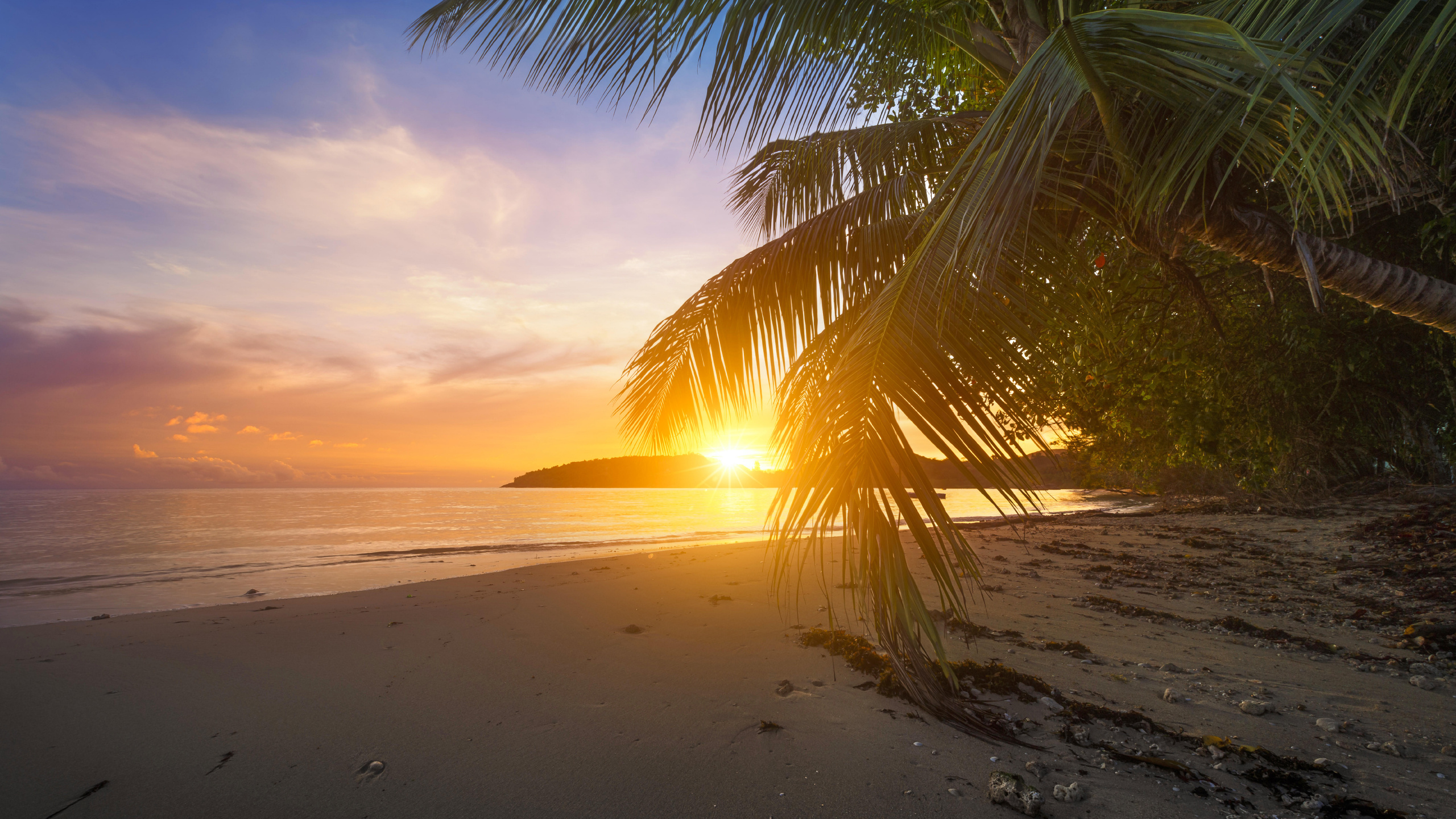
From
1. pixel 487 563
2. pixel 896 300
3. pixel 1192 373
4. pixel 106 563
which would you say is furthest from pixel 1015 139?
pixel 106 563

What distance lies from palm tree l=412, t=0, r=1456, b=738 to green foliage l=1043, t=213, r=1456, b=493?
128 centimetres

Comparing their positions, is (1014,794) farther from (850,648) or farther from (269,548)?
(269,548)

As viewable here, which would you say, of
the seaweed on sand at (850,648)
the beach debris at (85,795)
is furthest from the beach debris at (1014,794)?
the beach debris at (85,795)

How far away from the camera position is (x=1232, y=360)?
7.57 m

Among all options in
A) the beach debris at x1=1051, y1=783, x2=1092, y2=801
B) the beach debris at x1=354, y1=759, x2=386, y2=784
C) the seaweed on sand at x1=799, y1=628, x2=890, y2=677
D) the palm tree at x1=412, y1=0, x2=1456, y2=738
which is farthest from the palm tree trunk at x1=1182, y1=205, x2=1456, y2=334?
the beach debris at x1=354, y1=759, x2=386, y2=784

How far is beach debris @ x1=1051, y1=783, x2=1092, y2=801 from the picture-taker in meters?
2.24

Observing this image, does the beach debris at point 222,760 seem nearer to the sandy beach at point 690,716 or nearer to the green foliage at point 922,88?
the sandy beach at point 690,716

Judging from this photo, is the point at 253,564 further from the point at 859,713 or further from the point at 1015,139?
the point at 1015,139

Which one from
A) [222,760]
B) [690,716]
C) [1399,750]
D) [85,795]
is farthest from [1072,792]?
[85,795]

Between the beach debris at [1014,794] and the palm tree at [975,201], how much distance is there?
0.47 m

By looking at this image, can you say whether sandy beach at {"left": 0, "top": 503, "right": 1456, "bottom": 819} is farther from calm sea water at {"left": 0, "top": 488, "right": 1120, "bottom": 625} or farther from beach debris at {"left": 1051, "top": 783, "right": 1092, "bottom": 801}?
calm sea water at {"left": 0, "top": 488, "right": 1120, "bottom": 625}

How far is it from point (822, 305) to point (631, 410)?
5.47ft

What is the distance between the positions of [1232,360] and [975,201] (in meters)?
7.65

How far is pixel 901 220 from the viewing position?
431cm
